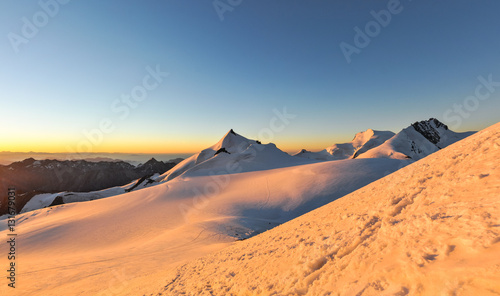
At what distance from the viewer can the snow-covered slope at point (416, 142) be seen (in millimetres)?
69750

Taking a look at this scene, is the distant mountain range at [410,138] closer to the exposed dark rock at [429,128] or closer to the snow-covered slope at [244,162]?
the exposed dark rock at [429,128]

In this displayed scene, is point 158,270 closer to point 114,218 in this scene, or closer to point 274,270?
point 274,270

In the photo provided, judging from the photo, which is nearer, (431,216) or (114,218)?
(431,216)

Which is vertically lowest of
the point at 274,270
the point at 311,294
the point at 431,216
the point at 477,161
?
the point at 274,270

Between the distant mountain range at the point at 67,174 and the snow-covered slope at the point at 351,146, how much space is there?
11072 centimetres

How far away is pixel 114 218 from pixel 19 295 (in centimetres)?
1263

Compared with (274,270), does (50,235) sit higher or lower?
lower

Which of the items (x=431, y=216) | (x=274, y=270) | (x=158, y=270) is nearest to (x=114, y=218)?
(x=158, y=270)

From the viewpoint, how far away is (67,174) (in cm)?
13675

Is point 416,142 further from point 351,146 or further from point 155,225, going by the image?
point 155,225

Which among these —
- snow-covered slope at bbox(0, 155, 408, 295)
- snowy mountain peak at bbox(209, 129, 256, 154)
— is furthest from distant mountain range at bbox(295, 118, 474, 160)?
Result: snow-covered slope at bbox(0, 155, 408, 295)

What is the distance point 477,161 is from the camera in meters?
3.76

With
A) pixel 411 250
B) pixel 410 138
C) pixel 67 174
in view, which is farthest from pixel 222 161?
pixel 67 174

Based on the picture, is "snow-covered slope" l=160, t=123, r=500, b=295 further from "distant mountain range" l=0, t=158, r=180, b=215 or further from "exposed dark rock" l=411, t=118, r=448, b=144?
"exposed dark rock" l=411, t=118, r=448, b=144
